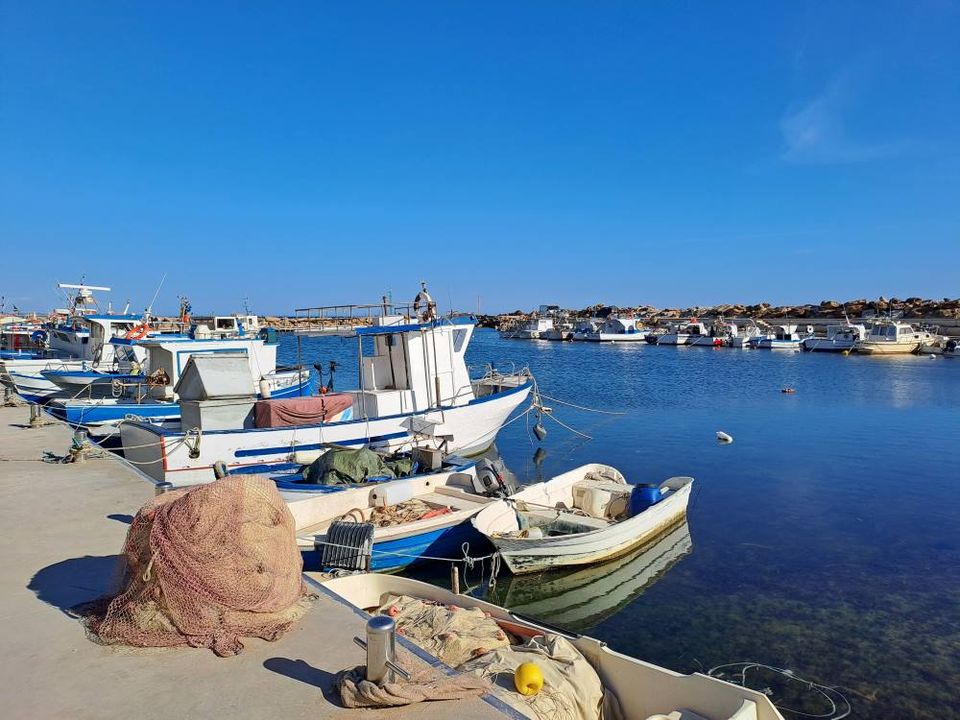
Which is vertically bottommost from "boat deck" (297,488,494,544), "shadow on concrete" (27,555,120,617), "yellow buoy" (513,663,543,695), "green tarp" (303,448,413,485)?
"boat deck" (297,488,494,544)

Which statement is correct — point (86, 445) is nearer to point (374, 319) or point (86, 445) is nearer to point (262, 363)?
point (374, 319)

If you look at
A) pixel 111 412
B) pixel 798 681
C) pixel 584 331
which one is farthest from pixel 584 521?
pixel 584 331

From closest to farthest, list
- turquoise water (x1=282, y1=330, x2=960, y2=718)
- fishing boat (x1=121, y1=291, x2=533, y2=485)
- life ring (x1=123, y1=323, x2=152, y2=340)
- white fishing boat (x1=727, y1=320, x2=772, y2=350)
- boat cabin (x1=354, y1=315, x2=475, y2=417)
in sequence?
turquoise water (x1=282, y1=330, x2=960, y2=718) → fishing boat (x1=121, y1=291, x2=533, y2=485) → boat cabin (x1=354, y1=315, x2=475, y2=417) → life ring (x1=123, y1=323, x2=152, y2=340) → white fishing boat (x1=727, y1=320, x2=772, y2=350)

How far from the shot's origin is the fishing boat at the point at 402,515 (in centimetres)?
1013

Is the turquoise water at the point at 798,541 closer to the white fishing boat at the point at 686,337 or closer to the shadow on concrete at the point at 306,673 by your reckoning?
the shadow on concrete at the point at 306,673

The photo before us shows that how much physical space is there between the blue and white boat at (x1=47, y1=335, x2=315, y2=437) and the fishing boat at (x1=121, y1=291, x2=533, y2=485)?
356cm

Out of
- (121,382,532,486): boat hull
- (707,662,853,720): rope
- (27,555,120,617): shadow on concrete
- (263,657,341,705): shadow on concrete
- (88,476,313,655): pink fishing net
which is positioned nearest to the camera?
(263,657,341,705): shadow on concrete

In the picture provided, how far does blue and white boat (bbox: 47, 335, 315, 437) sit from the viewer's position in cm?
2055

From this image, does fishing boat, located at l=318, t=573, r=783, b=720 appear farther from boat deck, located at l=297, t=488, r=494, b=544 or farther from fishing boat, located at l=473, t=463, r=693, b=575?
boat deck, located at l=297, t=488, r=494, b=544

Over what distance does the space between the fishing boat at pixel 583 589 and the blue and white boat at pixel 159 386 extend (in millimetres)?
11718

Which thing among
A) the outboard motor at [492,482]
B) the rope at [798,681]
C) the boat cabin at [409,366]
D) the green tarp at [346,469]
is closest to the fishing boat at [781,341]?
the boat cabin at [409,366]

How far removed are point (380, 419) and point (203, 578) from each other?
12.1 meters

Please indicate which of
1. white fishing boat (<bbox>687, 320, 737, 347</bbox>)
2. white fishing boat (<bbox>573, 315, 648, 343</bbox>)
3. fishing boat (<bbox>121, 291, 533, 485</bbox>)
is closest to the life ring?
fishing boat (<bbox>121, 291, 533, 485</bbox>)

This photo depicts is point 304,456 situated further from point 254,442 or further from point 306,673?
point 306,673
